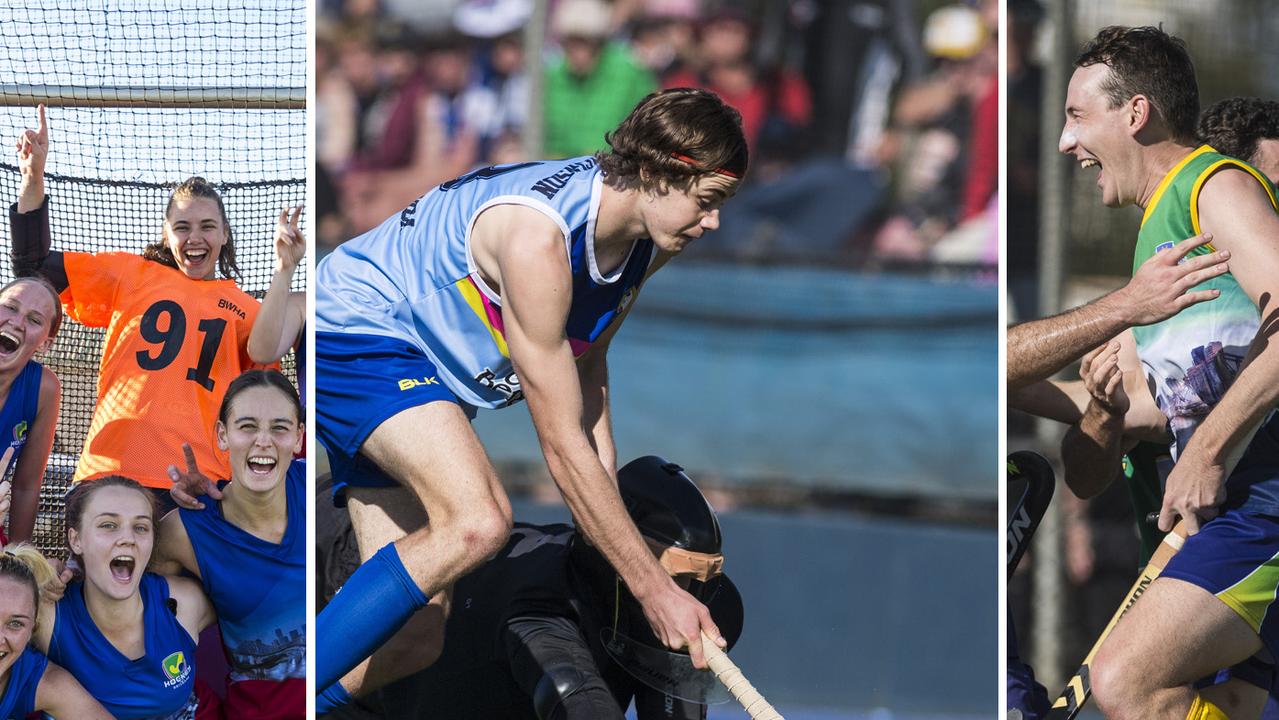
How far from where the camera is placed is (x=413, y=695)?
293cm

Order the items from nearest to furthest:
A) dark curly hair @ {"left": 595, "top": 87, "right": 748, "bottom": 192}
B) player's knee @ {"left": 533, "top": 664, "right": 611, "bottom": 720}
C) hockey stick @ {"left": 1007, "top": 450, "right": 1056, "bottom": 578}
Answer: player's knee @ {"left": 533, "top": 664, "right": 611, "bottom": 720} → dark curly hair @ {"left": 595, "top": 87, "right": 748, "bottom": 192} → hockey stick @ {"left": 1007, "top": 450, "right": 1056, "bottom": 578}

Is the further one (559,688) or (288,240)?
(288,240)

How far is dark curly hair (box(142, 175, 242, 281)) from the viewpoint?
117 inches

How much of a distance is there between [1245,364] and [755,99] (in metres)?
3.81

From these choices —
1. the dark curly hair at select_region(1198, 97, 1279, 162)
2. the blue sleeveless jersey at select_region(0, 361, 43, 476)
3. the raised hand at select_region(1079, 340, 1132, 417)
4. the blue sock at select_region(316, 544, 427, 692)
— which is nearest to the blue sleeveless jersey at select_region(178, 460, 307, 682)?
the blue sock at select_region(316, 544, 427, 692)

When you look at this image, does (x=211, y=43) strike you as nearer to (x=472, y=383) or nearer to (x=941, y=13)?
(x=472, y=383)

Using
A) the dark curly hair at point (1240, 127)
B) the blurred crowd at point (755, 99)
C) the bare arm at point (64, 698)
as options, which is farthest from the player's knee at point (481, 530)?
the blurred crowd at point (755, 99)

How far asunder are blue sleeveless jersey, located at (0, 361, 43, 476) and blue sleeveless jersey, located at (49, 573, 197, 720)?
0.34 meters

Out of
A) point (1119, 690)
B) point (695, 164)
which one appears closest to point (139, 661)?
point (695, 164)

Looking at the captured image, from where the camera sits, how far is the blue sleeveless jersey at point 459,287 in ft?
9.33

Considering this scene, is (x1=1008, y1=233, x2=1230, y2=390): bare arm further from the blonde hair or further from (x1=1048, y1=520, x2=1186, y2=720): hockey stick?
the blonde hair

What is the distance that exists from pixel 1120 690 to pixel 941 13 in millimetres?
4612

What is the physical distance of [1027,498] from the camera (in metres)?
3.27

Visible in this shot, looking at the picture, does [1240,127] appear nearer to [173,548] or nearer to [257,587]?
[257,587]
